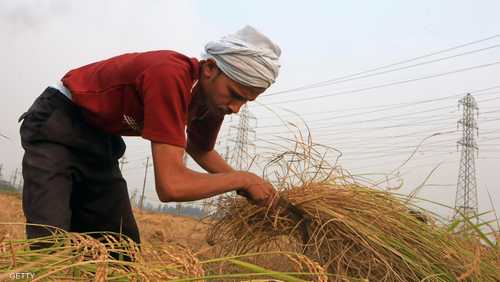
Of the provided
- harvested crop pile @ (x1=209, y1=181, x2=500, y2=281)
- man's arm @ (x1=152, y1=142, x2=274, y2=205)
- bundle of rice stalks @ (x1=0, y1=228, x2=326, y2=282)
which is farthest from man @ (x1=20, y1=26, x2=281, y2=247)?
bundle of rice stalks @ (x1=0, y1=228, x2=326, y2=282)

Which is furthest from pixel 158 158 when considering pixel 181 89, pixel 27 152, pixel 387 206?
pixel 387 206

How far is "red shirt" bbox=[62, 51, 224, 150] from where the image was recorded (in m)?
1.63

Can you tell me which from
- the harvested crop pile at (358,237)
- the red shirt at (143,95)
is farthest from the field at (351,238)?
the red shirt at (143,95)

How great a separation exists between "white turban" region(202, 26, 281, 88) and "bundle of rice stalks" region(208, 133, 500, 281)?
0.41 m

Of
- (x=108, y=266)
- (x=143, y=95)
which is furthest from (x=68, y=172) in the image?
(x=108, y=266)

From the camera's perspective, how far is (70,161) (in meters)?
1.92

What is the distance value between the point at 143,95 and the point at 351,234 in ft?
2.80

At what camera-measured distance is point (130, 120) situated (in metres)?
1.88

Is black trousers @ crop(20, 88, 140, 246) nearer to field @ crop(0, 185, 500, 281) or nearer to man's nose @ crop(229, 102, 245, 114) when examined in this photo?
field @ crop(0, 185, 500, 281)

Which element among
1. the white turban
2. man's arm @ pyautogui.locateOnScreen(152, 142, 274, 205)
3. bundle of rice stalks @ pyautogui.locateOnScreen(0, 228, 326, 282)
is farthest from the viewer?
the white turban

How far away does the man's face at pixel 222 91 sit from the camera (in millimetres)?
1810

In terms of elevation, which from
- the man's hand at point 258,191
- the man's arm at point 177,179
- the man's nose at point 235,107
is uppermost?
the man's nose at point 235,107

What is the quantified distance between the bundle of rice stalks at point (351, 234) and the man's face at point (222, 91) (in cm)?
39

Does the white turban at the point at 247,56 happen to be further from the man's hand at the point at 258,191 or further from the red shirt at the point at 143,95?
the man's hand at the point at 258,191
